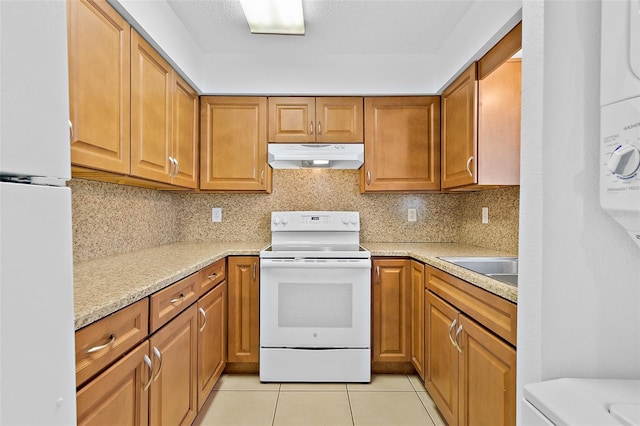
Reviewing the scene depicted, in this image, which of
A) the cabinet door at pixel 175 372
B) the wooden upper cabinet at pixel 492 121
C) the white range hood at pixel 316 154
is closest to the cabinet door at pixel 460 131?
the wooden upper cabinet at pixel 492 121

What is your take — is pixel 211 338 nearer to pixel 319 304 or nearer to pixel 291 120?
pixel 319 304

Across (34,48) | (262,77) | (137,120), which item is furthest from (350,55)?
A: (34,48)

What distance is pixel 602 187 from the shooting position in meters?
0.63

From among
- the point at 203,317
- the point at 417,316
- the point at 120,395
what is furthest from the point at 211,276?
the point at 417,316

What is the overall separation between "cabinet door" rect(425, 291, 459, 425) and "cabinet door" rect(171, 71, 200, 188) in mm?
1755

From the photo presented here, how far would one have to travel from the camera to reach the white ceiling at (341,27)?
1.90m

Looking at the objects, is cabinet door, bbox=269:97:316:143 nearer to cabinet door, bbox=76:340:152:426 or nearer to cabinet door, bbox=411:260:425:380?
cabinet door, bbox=411:260:425:380

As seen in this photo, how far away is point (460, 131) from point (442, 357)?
4.52 ft

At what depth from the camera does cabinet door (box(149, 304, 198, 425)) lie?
125cm

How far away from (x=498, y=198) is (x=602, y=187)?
173 centimetres

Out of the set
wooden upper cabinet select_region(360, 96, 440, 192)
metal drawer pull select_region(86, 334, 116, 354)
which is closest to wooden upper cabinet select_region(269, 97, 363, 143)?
wooden upper cabinet select_region(360, 96, 440, 192)

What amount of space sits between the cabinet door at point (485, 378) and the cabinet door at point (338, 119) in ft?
5.06

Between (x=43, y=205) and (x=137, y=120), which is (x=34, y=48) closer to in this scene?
(x=43, y=205)

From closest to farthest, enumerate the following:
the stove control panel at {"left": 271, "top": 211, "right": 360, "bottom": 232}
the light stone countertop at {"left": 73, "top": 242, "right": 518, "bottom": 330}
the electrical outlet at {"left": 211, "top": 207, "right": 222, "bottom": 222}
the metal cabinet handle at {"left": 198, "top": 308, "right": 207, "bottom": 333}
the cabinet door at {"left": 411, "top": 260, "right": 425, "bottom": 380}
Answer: the light stone countertop at {"left": 73, "top": 242, "right": 518, "bottom": 330}, the metal cabinet handle at {"left": 198, "top": 308, "right": 207, "bottom": 333}, the cabinet door at {"left": 411, "top": 260, "right": 425, "bottom": 380}, the stove control panel at {"left": 271, "top": 211, "right": 360, "bottom": 232}, the electrical outlet at {"left": 211, "top": 207, "right": 222, "bottom": 222}
